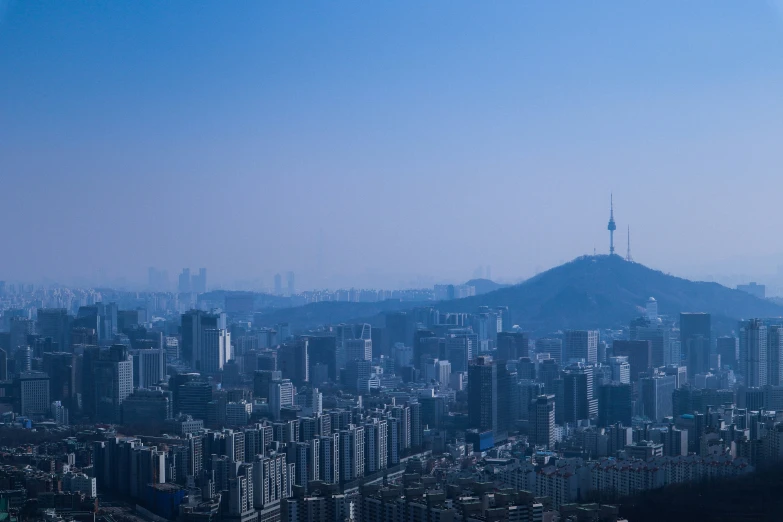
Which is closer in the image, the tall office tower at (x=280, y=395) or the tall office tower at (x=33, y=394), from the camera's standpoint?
the tall office tower at (x=280, y=395)

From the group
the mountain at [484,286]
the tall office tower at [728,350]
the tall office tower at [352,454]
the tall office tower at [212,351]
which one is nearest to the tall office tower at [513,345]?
the tall office tower at [728,350]

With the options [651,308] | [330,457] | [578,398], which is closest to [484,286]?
[651,308]

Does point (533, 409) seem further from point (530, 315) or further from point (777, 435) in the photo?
point (530, 315)

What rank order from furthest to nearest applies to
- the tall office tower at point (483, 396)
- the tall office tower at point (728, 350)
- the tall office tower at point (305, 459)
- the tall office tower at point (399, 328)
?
the tall office tower at point (399, 328) < the tall office tower at point (728, 350) < the tall office tower at point (483, 396) < the tall office tower at point (305, 459)

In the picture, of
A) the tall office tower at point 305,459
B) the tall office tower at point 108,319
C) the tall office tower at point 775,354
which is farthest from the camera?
the tall office tower at point 108,319

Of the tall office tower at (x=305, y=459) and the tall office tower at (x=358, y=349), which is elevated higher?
the tall office tower at (x=358, y=349)

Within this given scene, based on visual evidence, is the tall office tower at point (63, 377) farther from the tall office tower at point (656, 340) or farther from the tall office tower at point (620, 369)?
the tall office tower at point (656, 340)

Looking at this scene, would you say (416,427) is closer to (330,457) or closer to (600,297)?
(330,457)

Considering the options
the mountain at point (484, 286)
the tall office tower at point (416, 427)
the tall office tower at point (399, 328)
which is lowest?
the tall office tower at point (416, 427)

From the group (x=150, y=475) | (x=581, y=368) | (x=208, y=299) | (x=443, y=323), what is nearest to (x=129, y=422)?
(x=150, y=475)
